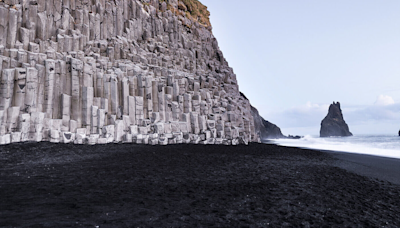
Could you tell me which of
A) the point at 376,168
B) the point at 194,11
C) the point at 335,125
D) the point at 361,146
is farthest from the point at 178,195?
the point at 335,125

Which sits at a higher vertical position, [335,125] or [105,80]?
[105,80]

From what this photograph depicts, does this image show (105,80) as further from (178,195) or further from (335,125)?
(335,125)

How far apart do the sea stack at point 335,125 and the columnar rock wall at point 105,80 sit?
280 ft

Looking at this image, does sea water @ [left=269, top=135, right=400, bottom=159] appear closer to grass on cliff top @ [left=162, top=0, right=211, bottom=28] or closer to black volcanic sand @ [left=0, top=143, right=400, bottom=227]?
black volcanic sand @ [left=0, top=143, right=400, bottom=227]

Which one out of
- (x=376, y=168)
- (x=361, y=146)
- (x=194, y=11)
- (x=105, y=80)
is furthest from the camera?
(x=194, y=11)

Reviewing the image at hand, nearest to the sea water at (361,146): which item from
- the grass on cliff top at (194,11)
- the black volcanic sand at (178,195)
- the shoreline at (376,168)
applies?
the shoreline at (376,168)

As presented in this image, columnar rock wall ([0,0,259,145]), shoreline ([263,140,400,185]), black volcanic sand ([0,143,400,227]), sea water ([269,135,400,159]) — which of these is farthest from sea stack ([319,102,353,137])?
black volcanic sand ([0,143,400,227])

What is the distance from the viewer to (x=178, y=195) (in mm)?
6324

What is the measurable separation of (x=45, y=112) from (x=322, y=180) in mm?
15761

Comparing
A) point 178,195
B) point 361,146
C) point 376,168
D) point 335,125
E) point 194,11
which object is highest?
point 194,11

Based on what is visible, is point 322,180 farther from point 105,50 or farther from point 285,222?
point 105,50

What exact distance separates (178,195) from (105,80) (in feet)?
45.7

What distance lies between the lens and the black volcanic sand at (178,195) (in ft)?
15.4

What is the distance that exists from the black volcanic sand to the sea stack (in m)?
101
